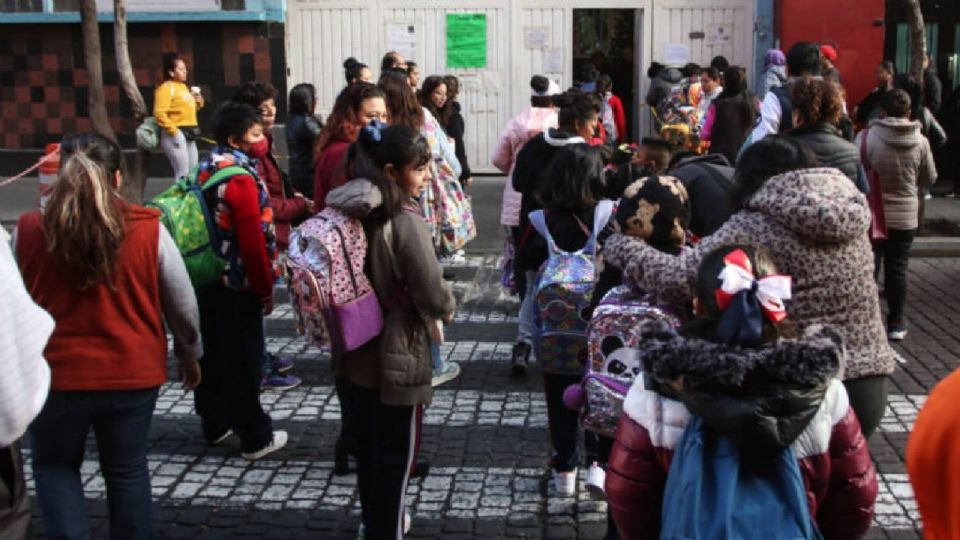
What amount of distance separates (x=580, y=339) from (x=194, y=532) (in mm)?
1905

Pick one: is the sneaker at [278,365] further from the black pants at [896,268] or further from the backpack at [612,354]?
the black pants at [896,268]

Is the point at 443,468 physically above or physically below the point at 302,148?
below

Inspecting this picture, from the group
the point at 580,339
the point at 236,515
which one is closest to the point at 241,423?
the point at 236,515

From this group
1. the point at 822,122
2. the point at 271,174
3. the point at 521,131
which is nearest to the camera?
the point at 822,122

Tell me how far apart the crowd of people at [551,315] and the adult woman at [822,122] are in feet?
0.05

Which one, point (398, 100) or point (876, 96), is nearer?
point (398, 100)

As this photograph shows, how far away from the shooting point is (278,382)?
7.15 metres

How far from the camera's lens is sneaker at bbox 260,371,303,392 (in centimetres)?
713

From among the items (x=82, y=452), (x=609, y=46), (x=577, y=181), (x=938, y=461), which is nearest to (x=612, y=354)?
(x=577, y=181)

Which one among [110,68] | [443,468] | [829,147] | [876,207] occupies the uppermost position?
[110,68]

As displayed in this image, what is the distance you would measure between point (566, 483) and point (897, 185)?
12.9ft

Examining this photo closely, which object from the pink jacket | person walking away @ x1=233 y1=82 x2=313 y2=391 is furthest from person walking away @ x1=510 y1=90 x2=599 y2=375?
person walking away @ x1=233 y1=82 x2=313 y2=391

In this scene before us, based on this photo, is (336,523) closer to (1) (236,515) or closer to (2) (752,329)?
(1) (236,515)

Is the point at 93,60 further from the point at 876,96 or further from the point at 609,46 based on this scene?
the point at 876,96
